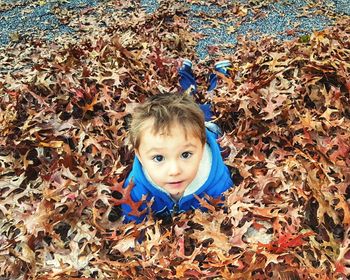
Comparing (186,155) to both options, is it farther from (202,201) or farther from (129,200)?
(129,200)

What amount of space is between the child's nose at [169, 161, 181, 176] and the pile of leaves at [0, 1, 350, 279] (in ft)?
1.16

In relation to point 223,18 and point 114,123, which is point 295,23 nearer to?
point 223,18

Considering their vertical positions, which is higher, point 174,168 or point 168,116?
point 168,116

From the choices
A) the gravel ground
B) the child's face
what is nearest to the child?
the child's face

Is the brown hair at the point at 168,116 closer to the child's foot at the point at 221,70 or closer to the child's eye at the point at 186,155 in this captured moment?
the child's eye at the point at 186,155

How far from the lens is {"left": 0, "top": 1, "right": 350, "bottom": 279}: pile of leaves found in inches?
116

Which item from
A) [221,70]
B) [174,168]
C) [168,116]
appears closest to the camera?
[174,168]

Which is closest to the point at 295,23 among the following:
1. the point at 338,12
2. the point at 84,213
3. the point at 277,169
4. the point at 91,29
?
the point at 338,12

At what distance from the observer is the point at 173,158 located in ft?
10.4

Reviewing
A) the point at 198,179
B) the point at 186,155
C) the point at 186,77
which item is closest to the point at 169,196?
the point at 198,179

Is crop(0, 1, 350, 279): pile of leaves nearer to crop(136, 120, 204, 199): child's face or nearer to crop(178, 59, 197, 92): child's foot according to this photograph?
crop(178, 59, 197, 92): child's foot

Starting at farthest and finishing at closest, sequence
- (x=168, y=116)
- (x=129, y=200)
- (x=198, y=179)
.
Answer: (x=198, y=179) < (x=129, y=200) < (x=168, y=116)

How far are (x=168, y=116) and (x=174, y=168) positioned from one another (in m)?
→ 0.36

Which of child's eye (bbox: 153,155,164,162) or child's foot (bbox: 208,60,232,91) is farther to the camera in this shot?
child's foot (bbox: 208,60,232,91)
